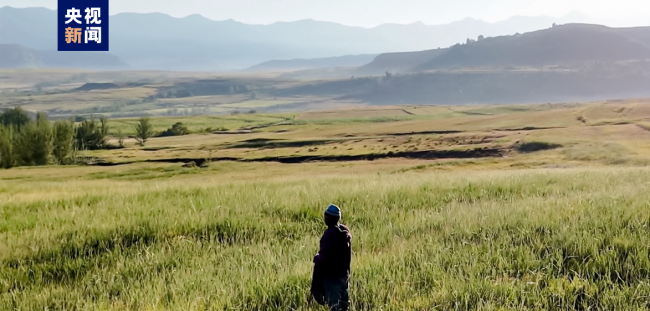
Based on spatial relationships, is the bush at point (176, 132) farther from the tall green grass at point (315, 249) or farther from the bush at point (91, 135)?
the tall green grass at point (315, 249)

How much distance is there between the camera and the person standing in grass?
5.84m

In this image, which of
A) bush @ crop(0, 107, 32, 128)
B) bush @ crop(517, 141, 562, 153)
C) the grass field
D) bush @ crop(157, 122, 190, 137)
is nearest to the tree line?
bush @ crop(0, 107, 32, 128)

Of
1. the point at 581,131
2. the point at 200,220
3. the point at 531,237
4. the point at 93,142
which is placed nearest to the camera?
the point at 531,237

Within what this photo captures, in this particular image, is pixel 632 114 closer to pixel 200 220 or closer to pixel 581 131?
pixel 581 131

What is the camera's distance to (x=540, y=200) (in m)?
11.7

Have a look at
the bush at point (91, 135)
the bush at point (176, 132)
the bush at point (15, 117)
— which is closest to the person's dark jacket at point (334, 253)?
the bush at point (91, 135)

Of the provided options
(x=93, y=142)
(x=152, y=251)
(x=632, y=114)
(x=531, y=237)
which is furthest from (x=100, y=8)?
(x=632, y=114)

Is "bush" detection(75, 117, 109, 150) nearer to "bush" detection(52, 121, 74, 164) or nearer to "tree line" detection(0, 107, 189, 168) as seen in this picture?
"tree line" detection(0, 107, 189, 168)

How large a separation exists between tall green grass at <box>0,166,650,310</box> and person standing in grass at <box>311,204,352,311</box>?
0.44 meters

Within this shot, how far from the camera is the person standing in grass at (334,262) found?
584 centimetres

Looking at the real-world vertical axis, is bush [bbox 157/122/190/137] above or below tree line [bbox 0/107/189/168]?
below

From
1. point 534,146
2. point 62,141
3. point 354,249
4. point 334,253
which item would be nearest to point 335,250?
point 334,253

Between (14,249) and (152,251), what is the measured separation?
9.34ft

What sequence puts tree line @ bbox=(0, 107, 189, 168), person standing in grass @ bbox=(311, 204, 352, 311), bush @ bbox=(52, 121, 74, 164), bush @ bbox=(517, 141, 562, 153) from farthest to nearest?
bush @ bbox=(52, 121, 74, 164) < tree line @ bbox=(0, 107, 189, 168) < bush @ bbox=(517, 141, 562, 153) < person standing in grass @ bbox=(311, 204, 352, 311)
